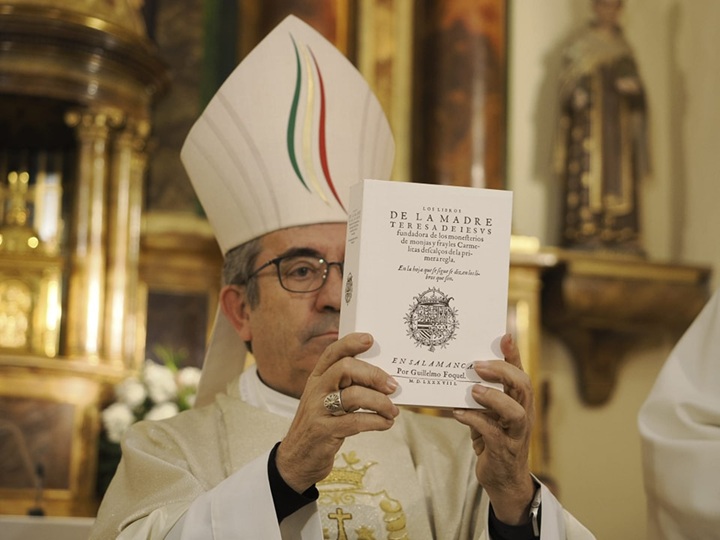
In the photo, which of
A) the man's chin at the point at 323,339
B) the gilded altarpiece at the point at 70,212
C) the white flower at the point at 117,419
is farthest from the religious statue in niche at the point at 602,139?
the man's chin at the point at 323,339

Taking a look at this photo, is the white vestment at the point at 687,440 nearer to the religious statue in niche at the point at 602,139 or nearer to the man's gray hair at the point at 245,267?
the man's gray hair at the point at 245,267

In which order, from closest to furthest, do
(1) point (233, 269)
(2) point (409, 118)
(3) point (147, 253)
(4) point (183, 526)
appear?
(4) point (183, 526) → (1) point (233, 269) → (3) point (147, 253) → (2) point (409, 118)

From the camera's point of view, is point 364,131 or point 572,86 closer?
point 364,131

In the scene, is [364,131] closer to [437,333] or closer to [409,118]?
[437,333]

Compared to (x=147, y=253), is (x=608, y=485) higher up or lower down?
lower down

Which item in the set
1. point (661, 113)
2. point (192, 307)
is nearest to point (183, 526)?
point (192, 307)

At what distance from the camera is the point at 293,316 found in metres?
3.09

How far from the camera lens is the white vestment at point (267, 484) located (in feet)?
8.26

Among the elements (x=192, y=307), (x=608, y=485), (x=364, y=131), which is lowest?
(x=608, y=485)

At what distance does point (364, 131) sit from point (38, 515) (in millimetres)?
2131

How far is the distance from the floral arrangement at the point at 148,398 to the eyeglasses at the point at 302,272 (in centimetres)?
268

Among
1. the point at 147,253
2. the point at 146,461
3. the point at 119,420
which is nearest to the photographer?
the point at 146,461

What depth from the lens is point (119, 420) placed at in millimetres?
→ 5762

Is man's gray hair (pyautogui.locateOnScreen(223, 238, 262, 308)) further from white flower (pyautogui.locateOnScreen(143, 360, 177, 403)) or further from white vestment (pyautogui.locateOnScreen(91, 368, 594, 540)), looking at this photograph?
white flower (pyautogui.locateOnScreen(143, 360, 177, 403))
